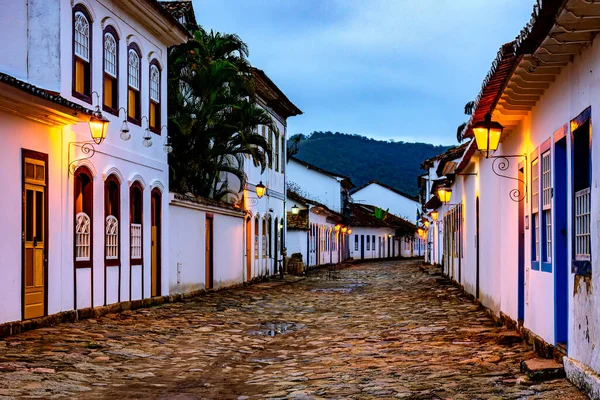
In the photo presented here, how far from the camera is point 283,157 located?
36.6 meters

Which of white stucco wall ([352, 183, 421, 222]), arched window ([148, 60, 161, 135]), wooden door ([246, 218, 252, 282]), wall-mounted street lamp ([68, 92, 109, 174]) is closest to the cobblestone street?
wall-mounted street lamp ([68, 92, 109, 174])

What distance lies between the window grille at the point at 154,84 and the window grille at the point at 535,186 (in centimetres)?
1011

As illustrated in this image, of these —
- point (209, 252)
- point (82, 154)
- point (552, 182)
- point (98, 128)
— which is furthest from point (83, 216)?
point (209, 252)

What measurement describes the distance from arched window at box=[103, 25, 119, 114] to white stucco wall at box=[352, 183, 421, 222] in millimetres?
67903

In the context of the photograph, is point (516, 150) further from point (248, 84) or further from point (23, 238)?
point (248, 84)

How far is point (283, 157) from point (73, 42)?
885 inches

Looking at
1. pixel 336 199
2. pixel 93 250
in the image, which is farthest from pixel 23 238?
pixel 336 199

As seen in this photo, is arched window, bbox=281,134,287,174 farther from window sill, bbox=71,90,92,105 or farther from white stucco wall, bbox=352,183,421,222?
white stucco wall, bbox=352,183,421,222

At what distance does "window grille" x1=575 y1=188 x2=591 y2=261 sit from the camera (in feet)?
25.5

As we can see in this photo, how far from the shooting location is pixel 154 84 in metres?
19.1

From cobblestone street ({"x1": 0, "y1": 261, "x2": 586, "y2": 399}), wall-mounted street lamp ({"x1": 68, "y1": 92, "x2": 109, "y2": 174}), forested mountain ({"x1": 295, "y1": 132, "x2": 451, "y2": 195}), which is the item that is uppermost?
forested mountain ({"x1": 295, "y1": 132, "x2": 451, "y2": 195})

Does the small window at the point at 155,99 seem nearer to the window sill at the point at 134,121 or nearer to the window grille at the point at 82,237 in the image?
the window sill at the point at 134,121

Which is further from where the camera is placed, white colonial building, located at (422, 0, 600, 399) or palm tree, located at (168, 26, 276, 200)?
palm tree, located at (168, 26, 276, 200)

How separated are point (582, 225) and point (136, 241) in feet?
37.4
